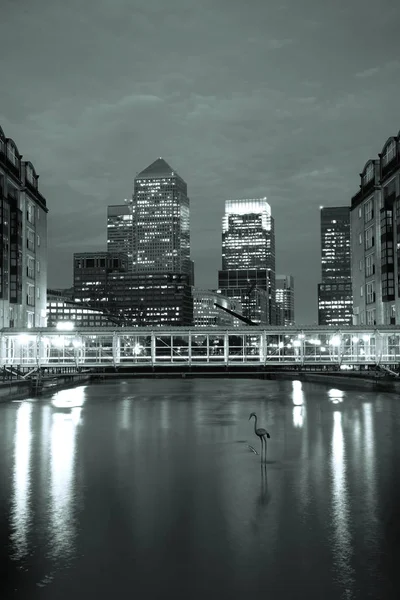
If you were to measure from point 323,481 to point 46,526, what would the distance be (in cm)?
994

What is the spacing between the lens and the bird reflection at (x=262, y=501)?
18.0 metres

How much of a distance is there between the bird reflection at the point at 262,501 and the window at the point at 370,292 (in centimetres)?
8182

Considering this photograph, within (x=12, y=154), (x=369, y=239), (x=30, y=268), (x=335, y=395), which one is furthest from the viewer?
(x=369, y=239)

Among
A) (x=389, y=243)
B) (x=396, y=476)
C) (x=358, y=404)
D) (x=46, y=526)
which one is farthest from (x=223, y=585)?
(x=389, y=243)

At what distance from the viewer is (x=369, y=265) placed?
105 metres

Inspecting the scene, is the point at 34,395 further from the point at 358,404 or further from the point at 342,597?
the point at 342,597

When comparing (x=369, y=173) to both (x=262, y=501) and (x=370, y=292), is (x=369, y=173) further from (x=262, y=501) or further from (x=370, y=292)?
(x=262, y=501)

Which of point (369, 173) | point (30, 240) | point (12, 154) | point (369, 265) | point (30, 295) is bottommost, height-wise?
point (30, 295)

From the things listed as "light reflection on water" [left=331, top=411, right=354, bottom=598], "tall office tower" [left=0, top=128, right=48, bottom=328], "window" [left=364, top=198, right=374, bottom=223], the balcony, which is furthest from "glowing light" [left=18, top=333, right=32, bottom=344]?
"window" [left=364, top=198, right=374, bottom=223]

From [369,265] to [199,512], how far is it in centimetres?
9102

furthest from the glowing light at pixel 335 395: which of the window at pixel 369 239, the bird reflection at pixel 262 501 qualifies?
the window at pixel 369 239

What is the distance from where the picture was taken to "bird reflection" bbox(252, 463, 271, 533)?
58.9ft

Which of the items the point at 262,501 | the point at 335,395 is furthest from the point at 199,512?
the point at 335,395

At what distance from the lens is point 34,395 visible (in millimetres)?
64250
